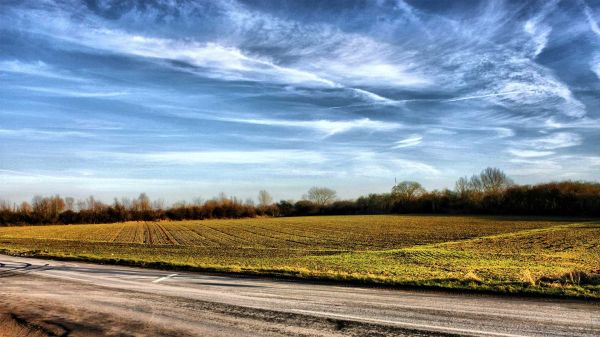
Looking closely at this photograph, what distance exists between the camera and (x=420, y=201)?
393ft

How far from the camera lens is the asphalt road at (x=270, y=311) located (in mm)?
8305

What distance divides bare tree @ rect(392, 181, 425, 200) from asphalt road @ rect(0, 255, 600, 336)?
117 m

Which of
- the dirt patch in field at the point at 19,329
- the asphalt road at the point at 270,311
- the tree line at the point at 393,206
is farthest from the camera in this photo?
the tree line at the point at 393,206

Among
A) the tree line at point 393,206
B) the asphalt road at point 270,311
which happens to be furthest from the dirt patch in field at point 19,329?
the tree line at point 393,206

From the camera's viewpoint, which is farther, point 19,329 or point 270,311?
point 270,311

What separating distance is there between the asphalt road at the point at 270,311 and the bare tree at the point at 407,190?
117 m

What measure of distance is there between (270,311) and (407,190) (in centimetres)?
13158

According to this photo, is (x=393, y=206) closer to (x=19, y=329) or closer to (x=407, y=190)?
(x=407, y=190)

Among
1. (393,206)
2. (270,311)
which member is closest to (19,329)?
(270,311)

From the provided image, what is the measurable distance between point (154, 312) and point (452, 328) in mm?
6414

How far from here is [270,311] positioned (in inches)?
387

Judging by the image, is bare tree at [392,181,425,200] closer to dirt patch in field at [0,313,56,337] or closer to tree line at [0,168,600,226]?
tree line at [0,168,600,226]

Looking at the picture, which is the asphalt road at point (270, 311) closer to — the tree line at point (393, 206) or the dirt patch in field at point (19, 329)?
the dirt patch in field at point (19, 329)

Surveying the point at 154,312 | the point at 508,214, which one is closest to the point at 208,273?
the point at 154,312
